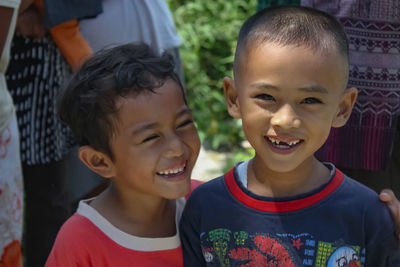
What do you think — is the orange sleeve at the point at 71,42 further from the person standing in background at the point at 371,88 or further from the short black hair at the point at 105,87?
the person standing in background at the point at 371,88

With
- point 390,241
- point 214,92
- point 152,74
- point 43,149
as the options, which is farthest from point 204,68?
point 390,241

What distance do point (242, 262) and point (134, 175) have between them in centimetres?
43

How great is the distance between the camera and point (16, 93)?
253 centimetres

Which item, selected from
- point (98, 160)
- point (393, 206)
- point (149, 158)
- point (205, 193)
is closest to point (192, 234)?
point (205, 193)

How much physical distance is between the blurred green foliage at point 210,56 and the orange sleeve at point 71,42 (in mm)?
2943

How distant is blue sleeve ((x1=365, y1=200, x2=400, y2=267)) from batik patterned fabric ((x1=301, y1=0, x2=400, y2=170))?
0.53 meters

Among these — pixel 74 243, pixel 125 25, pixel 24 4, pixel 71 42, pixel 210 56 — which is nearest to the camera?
pixel 74 243

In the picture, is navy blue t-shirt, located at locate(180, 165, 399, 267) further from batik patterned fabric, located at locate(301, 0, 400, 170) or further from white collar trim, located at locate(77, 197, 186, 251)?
batik patterned fabric, located at locate(301, 0, 400, 170)

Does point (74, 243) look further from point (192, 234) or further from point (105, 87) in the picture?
point (105, 87)

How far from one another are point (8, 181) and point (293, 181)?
1087mm

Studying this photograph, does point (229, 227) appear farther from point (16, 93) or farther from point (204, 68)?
point (204, 68)

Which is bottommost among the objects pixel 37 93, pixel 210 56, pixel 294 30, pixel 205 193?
pixel 210 56

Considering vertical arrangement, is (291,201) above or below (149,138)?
below

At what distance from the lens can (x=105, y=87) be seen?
1801mm
